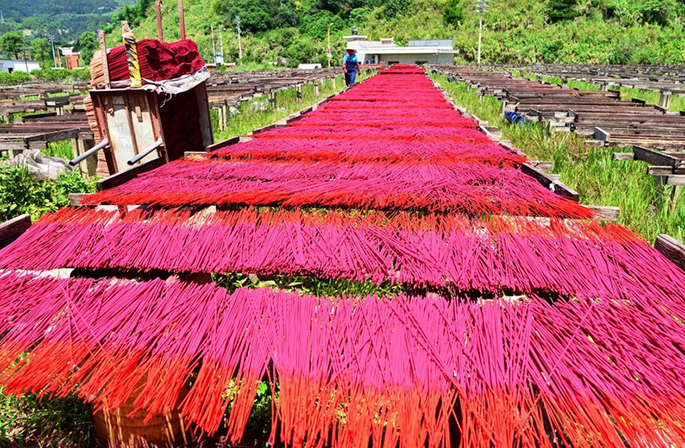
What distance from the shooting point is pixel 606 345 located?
4.27 ft

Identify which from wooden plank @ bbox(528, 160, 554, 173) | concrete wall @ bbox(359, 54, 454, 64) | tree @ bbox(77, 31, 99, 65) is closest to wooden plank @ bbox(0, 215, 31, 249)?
wooden plank @ bbox(528, 160, 554, 173)

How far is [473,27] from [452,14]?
28.5 feet

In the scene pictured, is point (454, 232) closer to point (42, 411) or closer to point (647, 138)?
point (42, 411)

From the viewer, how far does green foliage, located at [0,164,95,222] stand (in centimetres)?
452

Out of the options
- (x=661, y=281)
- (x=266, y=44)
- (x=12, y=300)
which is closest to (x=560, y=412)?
(x=661, y=281)

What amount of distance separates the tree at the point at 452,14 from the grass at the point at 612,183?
6921 cm

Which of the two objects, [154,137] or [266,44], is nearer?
[154,137]

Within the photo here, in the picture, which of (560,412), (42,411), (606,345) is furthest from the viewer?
(42,411)

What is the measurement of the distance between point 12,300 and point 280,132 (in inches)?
147

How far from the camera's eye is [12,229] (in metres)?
2.08

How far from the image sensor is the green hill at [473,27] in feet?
154

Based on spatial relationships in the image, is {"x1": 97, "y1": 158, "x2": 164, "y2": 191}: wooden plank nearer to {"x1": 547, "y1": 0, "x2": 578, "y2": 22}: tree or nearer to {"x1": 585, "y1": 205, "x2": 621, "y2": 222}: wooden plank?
{"x1": 585, "y1": 205, "x2": 621, "y2": 222}: wooden plank

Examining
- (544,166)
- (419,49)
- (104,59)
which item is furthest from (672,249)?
(419,49)

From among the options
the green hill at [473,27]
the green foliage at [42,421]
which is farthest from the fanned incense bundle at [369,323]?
the green hill at [473,27]
